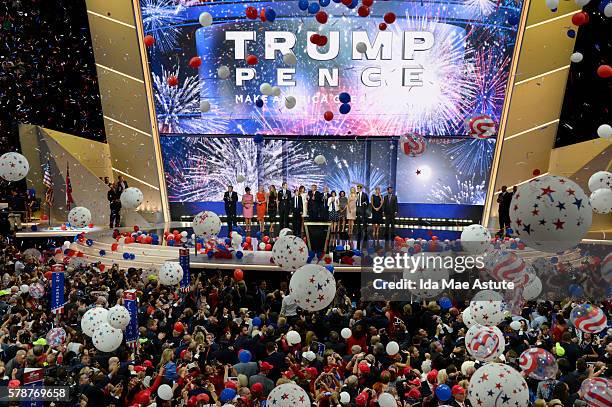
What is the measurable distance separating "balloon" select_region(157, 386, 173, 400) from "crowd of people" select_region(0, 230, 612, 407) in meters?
0.08

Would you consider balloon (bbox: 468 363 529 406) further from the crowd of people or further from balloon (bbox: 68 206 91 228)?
balloon (bbox: 68 206 91 228)

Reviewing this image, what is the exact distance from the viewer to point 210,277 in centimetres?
1420

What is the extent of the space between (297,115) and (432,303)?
39.0 feet

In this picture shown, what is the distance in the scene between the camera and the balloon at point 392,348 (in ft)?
28.2

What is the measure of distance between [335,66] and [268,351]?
13991mm

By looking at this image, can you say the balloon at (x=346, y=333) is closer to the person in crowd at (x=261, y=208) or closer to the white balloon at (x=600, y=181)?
the white balloon at (x=600, y=181)

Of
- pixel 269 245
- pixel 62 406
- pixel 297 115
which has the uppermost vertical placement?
pixel 297 115

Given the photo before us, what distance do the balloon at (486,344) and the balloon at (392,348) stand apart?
2.84 feet

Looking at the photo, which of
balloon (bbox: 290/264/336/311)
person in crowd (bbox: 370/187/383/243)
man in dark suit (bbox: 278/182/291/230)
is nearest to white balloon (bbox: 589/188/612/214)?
balloon (bbox: 290/264/336/311)

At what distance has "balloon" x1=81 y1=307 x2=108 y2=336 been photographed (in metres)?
8.99

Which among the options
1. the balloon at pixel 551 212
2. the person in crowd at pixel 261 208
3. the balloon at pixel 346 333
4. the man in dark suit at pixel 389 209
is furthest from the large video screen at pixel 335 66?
the balloon at pixel 551 212

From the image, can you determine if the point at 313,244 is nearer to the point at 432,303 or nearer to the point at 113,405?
the point at 432,303

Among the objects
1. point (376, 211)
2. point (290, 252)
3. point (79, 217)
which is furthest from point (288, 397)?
point (79, 217)

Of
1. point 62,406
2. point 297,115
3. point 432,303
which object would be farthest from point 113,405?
point 297,115
